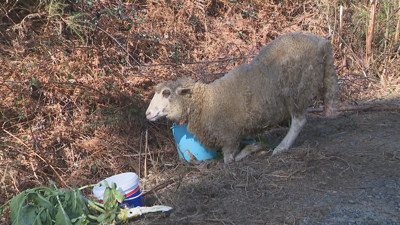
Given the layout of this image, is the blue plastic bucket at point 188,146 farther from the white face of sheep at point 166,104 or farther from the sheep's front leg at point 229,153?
the white face of sheep at point 166,104

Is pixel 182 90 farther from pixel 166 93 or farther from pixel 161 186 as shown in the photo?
pixel 161 186

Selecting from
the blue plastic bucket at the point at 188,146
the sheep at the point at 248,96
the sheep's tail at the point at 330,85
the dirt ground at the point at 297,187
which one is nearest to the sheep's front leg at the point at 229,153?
the sheep at the point at 248,96

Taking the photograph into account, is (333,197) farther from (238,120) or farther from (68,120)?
(68,120)

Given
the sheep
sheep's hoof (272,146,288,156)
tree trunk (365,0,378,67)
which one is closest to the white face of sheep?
the sheep

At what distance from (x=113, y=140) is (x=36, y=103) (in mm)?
1371

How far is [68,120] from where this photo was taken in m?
5.56

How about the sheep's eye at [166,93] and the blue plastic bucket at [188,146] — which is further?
Answer: the blue plastic bucket at [188,146]

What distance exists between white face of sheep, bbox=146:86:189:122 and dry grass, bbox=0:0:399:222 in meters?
0.41

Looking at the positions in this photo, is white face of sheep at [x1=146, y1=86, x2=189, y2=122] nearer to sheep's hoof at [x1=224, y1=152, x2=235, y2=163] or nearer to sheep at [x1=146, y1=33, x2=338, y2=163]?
sheep at [x1=146, y1=33, x2=338, y2=163]

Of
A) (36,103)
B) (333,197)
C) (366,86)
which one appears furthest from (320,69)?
(36,103)

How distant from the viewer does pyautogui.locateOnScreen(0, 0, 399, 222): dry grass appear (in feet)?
16.5

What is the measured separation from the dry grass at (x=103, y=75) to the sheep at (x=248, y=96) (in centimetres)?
64

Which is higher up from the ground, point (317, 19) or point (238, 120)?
point (317, 19)

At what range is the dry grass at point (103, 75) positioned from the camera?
503 cm
